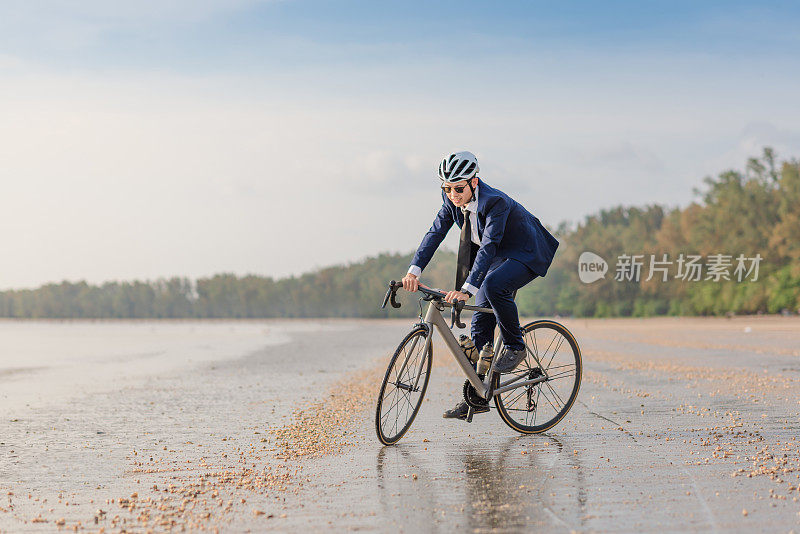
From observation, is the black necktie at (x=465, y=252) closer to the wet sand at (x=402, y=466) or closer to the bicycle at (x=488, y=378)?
the bicycle at (x=488, y=378)

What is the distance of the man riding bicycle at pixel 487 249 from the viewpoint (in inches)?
246

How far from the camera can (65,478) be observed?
5.52 metres

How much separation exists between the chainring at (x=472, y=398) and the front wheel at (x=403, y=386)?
39 cm

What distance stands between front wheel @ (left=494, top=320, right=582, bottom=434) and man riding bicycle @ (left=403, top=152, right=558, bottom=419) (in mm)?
228

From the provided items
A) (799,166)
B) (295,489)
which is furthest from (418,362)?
(799,166)

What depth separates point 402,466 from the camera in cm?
557

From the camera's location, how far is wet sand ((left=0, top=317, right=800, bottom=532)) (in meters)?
4.21

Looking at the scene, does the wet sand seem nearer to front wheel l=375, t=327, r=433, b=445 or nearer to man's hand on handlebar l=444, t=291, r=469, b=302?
A: front wheel l=375, t=327, r=433, b=445

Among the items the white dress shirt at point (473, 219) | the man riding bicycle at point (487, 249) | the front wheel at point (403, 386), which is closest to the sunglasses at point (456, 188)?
the man riding bicycle at point (487, 249)

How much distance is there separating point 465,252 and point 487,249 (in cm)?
33

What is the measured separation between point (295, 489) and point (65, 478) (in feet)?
5.76

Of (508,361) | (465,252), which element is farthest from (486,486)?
(465,252)

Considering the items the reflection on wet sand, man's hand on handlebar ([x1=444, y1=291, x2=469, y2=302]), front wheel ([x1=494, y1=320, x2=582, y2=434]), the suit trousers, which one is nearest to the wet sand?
the reflection on wet sand

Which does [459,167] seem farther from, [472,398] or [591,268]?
[591,268]
